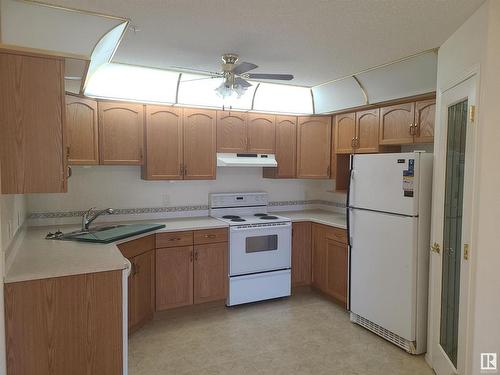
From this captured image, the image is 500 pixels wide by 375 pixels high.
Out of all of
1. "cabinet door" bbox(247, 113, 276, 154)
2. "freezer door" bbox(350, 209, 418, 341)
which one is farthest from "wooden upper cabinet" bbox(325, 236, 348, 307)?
"cabinet door" bbox(247, 113, 276, 154)

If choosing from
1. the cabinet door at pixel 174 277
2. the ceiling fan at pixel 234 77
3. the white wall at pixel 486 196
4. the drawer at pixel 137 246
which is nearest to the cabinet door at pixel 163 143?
the drawer at pixel 137 246

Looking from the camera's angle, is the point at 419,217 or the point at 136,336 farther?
the point at 136,336

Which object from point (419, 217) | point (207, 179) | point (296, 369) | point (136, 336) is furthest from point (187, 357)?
point (419, 217)

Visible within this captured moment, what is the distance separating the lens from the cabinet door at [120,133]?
3529 millimetres

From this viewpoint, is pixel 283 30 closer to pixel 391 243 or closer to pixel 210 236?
pixel 391 243

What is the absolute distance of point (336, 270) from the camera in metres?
3.98

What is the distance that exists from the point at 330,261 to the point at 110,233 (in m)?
2.36

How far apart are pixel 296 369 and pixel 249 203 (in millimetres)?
2191

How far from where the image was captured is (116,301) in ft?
7.30

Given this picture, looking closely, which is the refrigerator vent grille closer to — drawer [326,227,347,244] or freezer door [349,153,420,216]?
A: drawer [326,227,347,244]

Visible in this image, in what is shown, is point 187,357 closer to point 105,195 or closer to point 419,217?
point 105,195

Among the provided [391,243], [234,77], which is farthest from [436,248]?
[234,77]

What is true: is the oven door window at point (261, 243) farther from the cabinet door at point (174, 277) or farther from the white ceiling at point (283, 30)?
the white ceiling at point (283, 30)

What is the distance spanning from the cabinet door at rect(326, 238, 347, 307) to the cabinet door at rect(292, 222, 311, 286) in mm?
309
